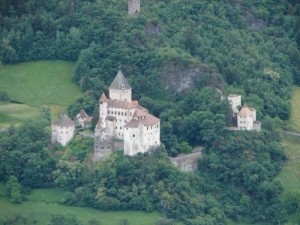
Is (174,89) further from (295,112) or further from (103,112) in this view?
(103,112)

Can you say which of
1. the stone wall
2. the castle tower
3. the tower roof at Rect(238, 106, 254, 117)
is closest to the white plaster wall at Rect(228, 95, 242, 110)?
the tower roof at Rect(238, 106, 254, 117)

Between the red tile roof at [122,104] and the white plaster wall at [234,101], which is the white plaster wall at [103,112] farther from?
the white plaster wall at [234,101]

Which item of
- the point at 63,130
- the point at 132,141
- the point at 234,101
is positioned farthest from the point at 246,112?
the point at 63,130

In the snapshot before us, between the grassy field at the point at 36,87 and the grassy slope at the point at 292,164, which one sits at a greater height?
the grassy field at the point at 36,87

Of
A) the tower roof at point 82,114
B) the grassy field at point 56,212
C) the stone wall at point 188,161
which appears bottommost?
the grassy field at point 56,212

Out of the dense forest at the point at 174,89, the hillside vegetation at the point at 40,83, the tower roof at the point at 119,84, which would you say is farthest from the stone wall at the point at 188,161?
the hillside vegetation at the point at 40,83

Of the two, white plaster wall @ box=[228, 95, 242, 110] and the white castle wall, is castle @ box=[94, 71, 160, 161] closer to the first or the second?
the white castle wall
